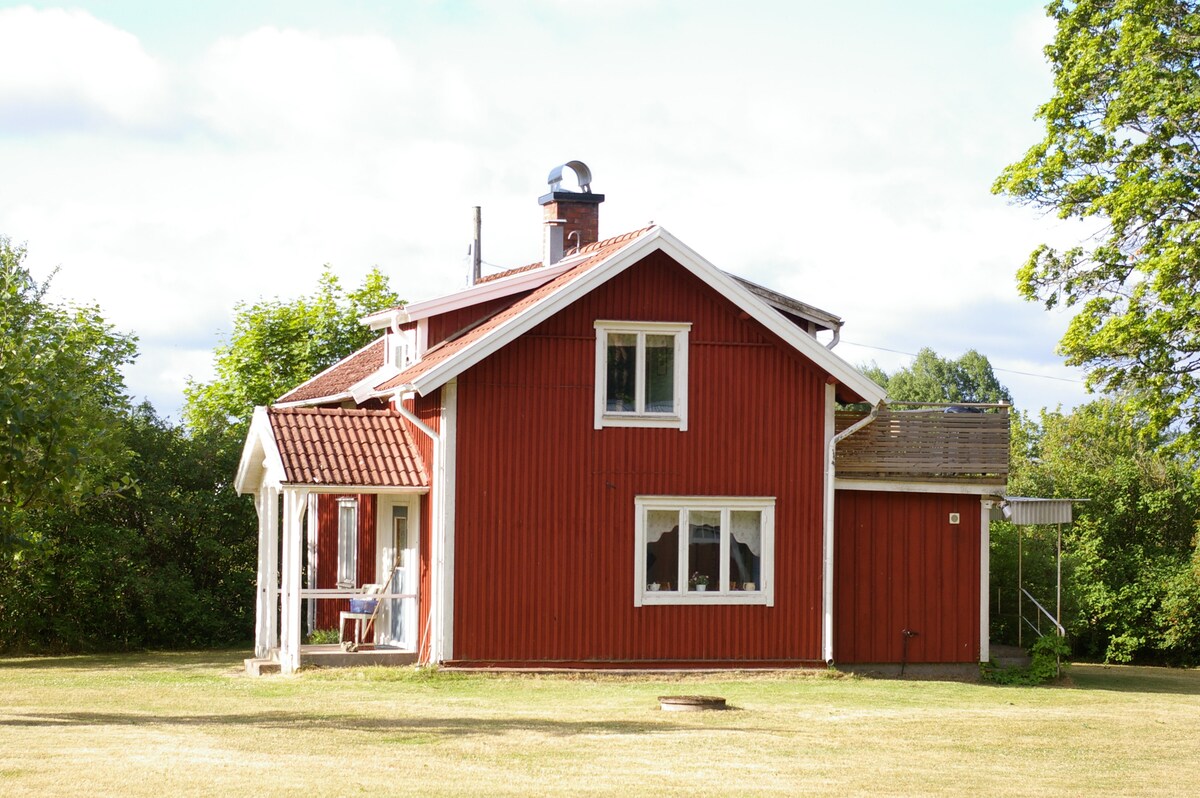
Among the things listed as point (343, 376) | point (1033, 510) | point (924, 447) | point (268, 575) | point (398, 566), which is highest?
point (343, 376)

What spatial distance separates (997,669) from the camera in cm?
2375

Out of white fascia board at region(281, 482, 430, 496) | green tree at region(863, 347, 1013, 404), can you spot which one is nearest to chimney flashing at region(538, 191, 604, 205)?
white fascia board at region(281, 482, 430, 496)

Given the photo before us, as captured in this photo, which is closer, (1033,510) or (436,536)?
(436,536)

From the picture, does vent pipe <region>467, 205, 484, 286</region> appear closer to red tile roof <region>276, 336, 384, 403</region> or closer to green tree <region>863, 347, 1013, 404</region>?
red tile roof <region>276, 336, 384, 403</region>

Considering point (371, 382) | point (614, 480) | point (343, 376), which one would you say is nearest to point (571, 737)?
point (614, 480)

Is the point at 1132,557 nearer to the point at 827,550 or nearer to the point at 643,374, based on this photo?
the point at 827,550

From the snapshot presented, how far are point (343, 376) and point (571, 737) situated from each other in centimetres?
1464

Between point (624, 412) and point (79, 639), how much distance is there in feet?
39.4

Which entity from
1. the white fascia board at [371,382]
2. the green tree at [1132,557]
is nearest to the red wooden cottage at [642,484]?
the white fascia board at [371,382]

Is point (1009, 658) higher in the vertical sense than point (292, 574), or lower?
lower

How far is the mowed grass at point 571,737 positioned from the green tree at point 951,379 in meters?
64.2

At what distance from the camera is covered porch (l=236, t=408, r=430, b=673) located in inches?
835

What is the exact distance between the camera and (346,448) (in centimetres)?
2194

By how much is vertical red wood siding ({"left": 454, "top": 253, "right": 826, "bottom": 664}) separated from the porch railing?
96 cm
